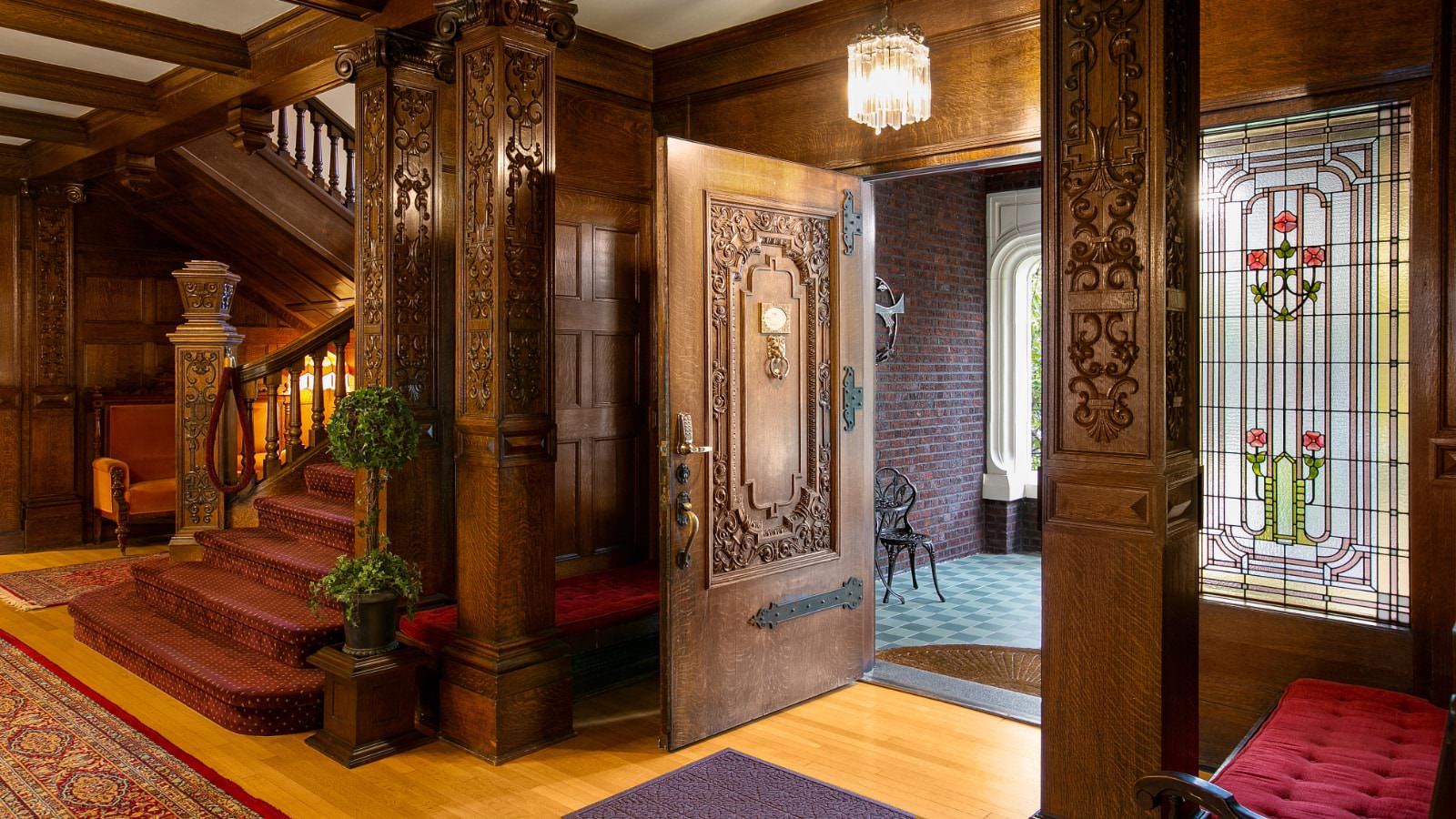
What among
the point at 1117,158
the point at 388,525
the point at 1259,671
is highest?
the point at 1117,158

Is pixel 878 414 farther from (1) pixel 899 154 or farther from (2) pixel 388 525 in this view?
(2) pixel 388 525

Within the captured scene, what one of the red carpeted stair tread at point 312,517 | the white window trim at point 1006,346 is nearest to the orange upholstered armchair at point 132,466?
the red carpeted stair tread at point 312,517

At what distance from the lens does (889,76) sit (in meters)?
3.64

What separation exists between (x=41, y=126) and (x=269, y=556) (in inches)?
163

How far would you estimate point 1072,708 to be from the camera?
2.55 meters

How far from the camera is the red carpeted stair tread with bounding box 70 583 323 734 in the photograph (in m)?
3.83

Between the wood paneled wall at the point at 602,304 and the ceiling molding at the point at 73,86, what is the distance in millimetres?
3094

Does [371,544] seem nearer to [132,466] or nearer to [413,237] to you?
[413,237]

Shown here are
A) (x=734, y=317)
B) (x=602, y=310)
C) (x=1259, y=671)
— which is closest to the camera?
(x=1259, y=671)

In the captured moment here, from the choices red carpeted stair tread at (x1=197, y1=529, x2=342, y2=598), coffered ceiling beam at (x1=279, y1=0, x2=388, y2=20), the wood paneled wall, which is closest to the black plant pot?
red carpeted stair tread at (x1=197, y1=529, x2=342, y2=598)

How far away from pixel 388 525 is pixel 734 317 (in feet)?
5.74

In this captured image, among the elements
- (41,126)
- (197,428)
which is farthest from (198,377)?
(41,126)

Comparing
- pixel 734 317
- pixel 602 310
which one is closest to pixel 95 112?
pixel 602 310

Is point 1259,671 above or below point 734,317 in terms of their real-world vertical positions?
below
